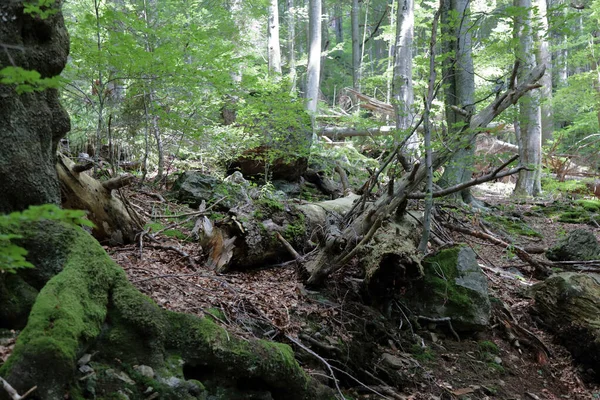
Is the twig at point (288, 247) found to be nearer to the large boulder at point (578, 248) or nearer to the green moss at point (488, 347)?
the green moss at point (488, 347)

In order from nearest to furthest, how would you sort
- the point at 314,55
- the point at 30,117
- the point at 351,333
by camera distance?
the point at 30,117 < the point at 351,333 < the point at 314,55

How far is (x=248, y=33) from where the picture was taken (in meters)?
16.6

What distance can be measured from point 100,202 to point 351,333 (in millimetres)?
3135

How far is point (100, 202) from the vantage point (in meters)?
4.67

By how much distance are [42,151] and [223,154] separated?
720 centimetres

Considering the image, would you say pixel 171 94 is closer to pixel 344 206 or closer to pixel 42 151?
pixel 344 206

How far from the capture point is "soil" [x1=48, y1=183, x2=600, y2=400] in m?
3.85

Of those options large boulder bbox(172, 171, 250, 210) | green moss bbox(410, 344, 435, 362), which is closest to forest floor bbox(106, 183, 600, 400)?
green moss bbox(410, 344, 435, 362)

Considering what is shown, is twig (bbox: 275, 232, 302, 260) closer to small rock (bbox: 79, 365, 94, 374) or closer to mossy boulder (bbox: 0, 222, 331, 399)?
mossy boulder (bbox: 0, 222, 331, 399)

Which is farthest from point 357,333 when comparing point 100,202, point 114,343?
point 100,202

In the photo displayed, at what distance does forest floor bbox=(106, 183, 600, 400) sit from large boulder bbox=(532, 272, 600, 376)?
0.55ft

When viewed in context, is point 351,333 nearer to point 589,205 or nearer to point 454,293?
point 454,293

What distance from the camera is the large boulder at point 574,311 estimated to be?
16.6 ft

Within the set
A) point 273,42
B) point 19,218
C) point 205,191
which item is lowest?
point 205,191
